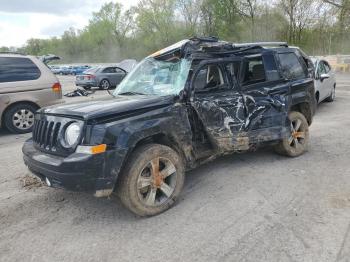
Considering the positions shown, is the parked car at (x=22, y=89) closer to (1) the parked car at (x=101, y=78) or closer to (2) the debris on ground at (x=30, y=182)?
(2) the debris on ground at (x=30, y=182)

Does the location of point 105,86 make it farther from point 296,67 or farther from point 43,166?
point 43,166

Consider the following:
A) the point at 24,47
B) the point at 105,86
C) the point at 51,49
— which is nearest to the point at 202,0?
the point at 105,86

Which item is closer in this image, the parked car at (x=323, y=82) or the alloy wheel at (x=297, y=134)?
the alloy wheel at (x=297, y=134)

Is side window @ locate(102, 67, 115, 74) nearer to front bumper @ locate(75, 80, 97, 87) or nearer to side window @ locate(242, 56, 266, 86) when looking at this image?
front bumper @ locate(75, 80, 97, 87)

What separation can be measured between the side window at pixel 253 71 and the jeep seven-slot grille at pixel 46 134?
8.76 ft

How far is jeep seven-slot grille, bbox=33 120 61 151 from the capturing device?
3891 mm

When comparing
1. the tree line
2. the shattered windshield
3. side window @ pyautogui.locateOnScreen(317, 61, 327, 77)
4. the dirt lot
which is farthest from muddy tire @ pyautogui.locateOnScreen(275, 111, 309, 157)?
the tree line

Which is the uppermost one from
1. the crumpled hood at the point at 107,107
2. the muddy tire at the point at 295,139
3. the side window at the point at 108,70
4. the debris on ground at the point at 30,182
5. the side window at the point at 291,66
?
the side window at the point at 291,66

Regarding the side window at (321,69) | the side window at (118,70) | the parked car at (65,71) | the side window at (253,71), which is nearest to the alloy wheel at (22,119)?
the side window at (253,71)

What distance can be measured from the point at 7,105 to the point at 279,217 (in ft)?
22.3

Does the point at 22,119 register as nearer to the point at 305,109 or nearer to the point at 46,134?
the point at 46,134

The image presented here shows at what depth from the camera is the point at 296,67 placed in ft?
20.1

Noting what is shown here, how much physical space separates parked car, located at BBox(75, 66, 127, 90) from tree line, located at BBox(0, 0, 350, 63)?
21.5 m

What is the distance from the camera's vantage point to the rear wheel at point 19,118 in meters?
8.50
